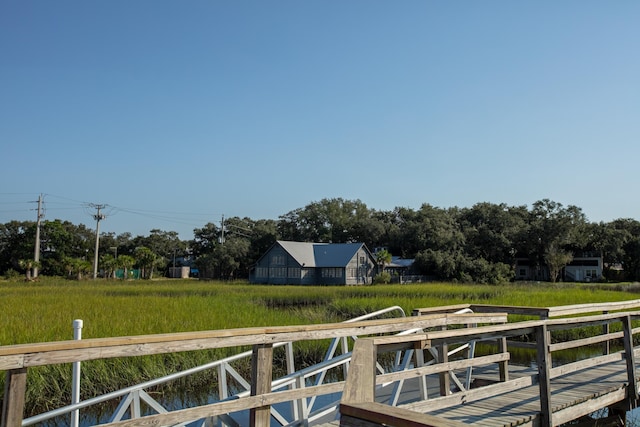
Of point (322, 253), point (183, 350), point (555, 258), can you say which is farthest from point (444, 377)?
point (555, 258)

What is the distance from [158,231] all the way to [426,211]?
48.5m

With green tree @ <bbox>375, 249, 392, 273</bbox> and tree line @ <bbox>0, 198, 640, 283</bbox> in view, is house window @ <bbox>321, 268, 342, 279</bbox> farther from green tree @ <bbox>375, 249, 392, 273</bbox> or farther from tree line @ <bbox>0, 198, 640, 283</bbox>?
tree line @ <bbox>0, 198, 640, 283</bbox>

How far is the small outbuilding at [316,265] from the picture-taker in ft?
185

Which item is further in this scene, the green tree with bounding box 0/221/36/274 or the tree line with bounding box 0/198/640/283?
the green tree with bounding box 0/221/36/274

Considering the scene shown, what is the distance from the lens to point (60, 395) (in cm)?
895

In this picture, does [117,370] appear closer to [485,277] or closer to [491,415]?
[491,415]

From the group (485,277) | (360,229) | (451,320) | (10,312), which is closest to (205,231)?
(360,229)

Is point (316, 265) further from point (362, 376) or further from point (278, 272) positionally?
point (362, 376)

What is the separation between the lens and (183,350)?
3570mm

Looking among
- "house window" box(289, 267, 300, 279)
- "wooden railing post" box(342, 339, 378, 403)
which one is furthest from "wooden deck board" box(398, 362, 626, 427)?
"house window" box(289, 267, 300, 279)

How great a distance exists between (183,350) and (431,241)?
59.0 meters

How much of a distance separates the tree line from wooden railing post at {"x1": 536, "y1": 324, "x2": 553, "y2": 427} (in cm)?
4824

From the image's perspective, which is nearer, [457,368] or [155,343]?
[155,343]

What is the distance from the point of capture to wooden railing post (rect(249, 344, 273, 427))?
407 cm
